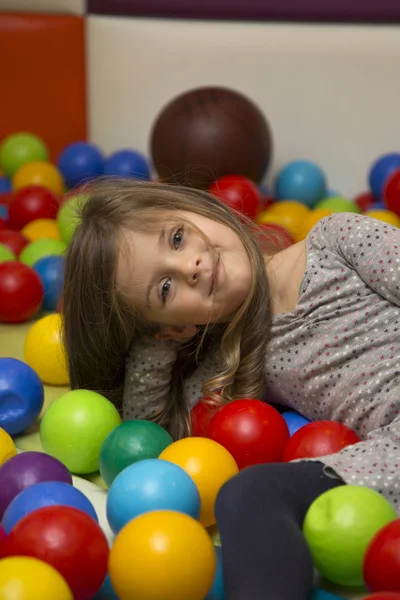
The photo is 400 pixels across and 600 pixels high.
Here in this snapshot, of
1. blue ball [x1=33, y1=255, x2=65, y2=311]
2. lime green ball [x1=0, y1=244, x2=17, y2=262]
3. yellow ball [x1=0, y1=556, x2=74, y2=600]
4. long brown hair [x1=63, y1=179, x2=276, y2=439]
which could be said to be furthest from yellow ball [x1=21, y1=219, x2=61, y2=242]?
yellow ball [x1=0, y1=556, x2=74, y2=600]

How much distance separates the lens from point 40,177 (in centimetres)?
247

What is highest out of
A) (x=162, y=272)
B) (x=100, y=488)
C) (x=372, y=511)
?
(x=162, y=272)

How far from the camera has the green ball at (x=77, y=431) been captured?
1.28 meters

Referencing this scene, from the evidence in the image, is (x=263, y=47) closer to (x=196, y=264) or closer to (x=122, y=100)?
(x=122, y=100)

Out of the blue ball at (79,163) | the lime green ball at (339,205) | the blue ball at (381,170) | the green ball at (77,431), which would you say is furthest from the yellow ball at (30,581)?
the blue ball at (79,163)

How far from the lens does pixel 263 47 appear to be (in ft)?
8.04

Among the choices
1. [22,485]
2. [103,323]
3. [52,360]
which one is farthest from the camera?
[52,360]

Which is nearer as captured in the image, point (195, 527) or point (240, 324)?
point (195, 527)

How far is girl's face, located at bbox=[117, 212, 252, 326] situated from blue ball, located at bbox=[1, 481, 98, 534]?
1.03 ft

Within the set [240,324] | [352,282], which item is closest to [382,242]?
[352,282]

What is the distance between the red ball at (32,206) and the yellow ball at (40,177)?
7.1 inches

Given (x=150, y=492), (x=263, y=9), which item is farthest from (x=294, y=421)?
(x=263, y=9)

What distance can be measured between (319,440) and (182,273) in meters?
0.29

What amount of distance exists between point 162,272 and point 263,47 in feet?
4.58
